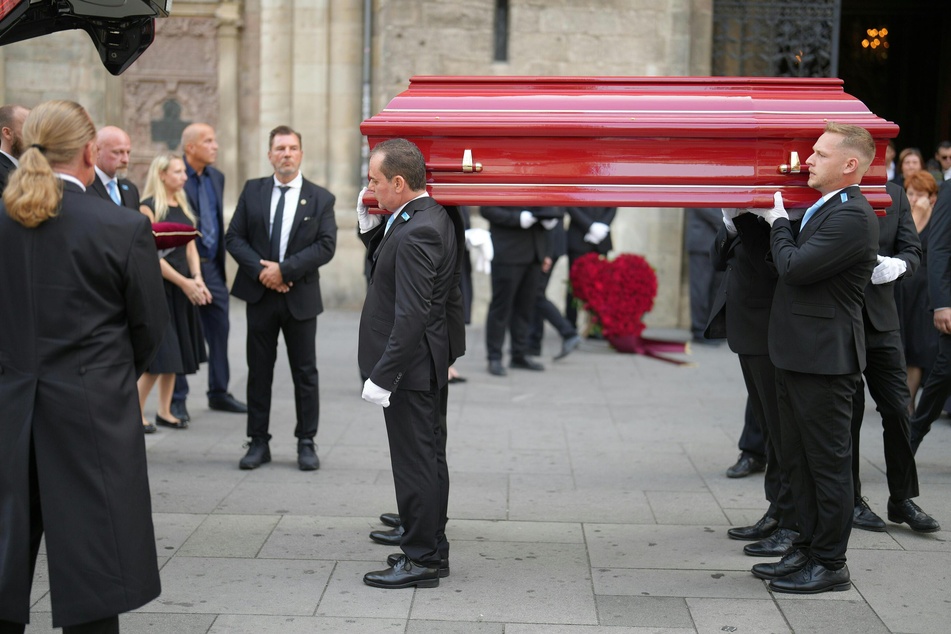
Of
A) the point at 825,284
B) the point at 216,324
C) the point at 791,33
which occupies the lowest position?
the point at 216,324

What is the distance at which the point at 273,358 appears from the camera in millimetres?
6551

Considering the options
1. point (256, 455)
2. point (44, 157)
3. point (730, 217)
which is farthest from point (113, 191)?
point (730, 217)

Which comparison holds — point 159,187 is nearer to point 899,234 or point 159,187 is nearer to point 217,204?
point 217,204

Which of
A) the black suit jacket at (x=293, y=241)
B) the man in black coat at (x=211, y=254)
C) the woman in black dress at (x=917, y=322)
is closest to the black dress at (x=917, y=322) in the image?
the woman in black dress at (x=917, y=322)

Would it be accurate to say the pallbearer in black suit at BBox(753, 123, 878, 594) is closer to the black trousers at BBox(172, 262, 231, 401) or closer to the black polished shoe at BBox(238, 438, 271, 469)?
the black polished shoe at BBox(238, 438, 271, 469)

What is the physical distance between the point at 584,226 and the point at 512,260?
164 centimetres

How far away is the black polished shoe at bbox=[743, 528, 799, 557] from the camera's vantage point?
16.6 feet

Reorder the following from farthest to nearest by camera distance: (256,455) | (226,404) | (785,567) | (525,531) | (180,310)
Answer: (226,404), (180,310), (256,455), (525,531), (785,567)

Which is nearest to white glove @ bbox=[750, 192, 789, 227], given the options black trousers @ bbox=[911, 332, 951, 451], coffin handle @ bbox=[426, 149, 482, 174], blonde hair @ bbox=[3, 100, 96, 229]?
coffin handle @ bbox=[426, 149, 482, 174]

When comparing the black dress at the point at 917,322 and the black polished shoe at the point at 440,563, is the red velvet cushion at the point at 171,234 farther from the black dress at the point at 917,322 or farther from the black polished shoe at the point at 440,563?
the black dress at the point at 917,322

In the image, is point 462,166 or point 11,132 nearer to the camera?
point 462,166

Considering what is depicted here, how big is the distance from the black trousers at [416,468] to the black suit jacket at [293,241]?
6.38ft

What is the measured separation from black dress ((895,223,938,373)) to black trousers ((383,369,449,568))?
162 inches

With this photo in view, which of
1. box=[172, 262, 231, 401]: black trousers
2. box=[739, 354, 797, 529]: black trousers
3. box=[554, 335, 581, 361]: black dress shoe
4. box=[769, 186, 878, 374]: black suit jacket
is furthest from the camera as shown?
box=[554, 335, 581, 361]: black dress shoe
